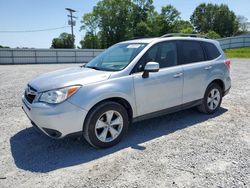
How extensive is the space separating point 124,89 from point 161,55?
116 centimetres

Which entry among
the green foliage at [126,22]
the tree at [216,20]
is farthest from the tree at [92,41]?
the tree at [216,20]

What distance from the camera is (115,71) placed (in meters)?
3.89

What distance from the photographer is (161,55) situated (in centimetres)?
442

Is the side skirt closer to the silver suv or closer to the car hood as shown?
the silver suv

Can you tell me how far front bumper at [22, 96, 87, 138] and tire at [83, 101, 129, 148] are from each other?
146mm

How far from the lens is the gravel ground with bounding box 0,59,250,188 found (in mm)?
2908

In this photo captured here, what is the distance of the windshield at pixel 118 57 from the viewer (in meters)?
4.11

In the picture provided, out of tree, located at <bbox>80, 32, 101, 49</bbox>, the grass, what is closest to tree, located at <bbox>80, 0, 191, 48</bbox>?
tree, located at <bbox>80, 32, 101, 49</bbox>

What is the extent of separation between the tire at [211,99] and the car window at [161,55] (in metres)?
1.23

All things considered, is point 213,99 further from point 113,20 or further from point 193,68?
point 113,20

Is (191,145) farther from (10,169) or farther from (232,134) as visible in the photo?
(10,169)

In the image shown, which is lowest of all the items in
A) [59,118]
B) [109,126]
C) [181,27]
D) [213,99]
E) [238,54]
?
[109,126]

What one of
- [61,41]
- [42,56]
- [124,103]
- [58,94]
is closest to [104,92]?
[124,103]

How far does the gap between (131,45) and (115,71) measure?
2.89 feet
